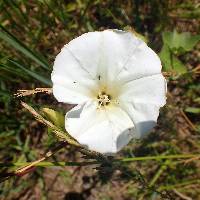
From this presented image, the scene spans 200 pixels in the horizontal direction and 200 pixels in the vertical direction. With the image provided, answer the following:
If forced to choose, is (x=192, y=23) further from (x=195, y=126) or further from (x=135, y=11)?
(x=195, y=126)

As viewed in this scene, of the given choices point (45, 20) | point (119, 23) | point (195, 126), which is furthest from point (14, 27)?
point (195, 126)

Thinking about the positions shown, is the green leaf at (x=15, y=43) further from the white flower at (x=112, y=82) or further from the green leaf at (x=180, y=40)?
the green leaf at (x=180, y=40)

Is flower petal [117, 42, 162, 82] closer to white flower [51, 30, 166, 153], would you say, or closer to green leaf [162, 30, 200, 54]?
white flower [51, 30, 166, 153]

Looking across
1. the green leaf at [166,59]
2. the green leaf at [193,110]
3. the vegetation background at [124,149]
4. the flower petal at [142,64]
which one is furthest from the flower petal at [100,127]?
the green leaf at [193,110]

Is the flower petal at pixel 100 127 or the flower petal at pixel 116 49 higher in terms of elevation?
the flower petal at pixel 116 49

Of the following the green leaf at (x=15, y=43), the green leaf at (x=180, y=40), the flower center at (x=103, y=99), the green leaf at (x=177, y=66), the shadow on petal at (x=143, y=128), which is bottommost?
the shadow on petal at (x=143, y=128)

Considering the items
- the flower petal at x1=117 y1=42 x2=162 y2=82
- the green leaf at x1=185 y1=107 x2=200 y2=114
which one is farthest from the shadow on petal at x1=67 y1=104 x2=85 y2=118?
the green leaf at x1=185 y1=107 x2=200 y2=114

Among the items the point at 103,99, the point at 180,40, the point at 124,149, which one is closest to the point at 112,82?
the point at 103,99

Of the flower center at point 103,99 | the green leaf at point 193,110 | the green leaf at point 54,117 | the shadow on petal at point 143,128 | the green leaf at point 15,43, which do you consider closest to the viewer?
the shadow on petal at point 143,128
